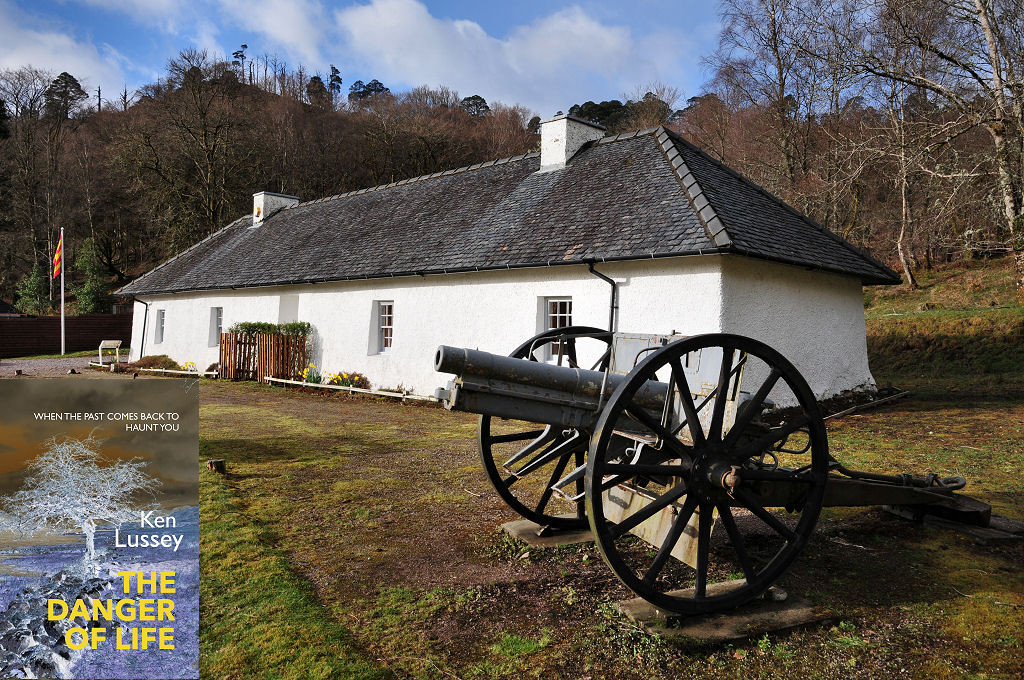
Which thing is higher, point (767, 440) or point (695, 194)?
point (695, 194)

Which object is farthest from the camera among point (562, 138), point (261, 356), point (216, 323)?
point (216, 323)

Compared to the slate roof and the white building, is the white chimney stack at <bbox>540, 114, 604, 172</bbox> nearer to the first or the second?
the white building

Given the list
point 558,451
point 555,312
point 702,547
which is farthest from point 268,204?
point 702,547

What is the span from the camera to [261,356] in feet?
60.0

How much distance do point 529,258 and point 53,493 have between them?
10.1m

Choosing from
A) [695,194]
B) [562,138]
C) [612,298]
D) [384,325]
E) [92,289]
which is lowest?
[384,325]

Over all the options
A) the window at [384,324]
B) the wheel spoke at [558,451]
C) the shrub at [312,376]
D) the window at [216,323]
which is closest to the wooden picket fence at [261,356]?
the shrub at [312,376]

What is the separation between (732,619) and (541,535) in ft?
5.31

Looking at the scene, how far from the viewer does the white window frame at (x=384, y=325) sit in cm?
1620

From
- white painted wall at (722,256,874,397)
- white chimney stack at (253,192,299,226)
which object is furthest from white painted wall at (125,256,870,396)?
white chimney stack at (253,192,299,226)

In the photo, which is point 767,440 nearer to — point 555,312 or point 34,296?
point 555,312

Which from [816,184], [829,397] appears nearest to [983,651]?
[829,397]

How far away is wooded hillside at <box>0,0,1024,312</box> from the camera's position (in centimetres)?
1366

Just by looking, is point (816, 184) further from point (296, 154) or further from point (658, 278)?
point (296, 154)
